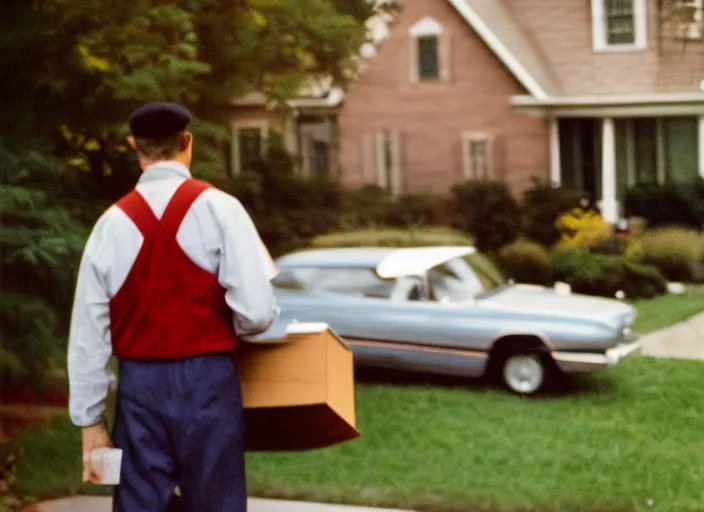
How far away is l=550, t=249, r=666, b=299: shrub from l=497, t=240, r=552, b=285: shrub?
84 millimetres

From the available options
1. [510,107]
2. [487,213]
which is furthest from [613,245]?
[510,107]

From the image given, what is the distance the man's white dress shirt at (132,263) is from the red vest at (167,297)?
0.02 m

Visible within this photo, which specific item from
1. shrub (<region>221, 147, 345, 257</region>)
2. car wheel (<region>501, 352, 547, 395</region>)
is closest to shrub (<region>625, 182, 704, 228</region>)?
car wheel (<region>501, 352, 547, 395</region>)

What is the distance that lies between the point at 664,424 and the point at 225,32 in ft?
11.9

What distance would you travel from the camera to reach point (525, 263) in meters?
8.00

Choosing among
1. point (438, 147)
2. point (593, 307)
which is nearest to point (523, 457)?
point (593, 307)

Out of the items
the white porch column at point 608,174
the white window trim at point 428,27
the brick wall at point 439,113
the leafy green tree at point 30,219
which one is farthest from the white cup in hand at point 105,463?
the white window trim at point 428,27

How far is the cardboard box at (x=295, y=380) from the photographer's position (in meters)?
3.03

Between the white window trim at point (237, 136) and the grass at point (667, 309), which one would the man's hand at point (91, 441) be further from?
the grass at point (667, 309)

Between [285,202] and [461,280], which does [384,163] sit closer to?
[285,202]

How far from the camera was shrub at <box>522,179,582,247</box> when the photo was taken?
8.30m

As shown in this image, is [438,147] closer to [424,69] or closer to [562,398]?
[424,69]

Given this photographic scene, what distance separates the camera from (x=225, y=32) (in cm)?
674

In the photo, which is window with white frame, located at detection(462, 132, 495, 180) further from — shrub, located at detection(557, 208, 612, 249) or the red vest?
the red vest
